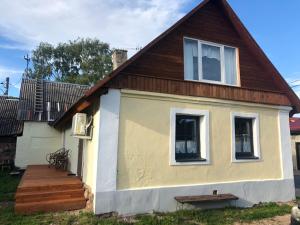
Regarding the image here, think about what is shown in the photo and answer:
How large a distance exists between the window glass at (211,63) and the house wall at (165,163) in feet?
2.81

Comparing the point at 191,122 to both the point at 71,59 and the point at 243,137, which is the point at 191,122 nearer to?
the point at 243,137

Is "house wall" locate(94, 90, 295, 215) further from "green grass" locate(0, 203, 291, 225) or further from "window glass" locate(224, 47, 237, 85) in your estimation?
"window glass" locate(224, 47, 237, 85)

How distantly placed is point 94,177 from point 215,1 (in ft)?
22.2

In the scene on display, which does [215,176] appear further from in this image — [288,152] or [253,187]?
[288,152]

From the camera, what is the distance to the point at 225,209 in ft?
25.4

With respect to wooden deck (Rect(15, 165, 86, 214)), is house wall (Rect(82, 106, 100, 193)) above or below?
above

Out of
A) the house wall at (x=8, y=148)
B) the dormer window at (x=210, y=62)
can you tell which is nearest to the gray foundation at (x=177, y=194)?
the dormer window at (x=210, y=62)

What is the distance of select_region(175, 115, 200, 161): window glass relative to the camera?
25.8 feet

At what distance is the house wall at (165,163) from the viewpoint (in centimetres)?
681

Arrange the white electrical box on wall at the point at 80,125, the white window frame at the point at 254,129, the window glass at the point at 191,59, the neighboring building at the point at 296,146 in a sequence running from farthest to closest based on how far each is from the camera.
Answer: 1. the neighboring building at the point at 296,146
2. the white window frame at the point at 254,129
3. the window glass at the point at 191,59
4. the white electrical box on wall at the point at 80,125

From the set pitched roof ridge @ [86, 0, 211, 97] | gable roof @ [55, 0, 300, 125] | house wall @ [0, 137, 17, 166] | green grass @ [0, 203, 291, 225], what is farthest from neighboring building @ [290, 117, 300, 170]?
house wall @ [0, 137, 17, 166]

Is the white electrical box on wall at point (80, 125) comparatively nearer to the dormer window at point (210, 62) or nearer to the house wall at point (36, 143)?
the dormer window at point (210, 62)

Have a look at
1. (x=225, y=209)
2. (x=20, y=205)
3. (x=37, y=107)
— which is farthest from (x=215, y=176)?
(x=37, y=107)

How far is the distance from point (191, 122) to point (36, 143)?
11.5 meters
